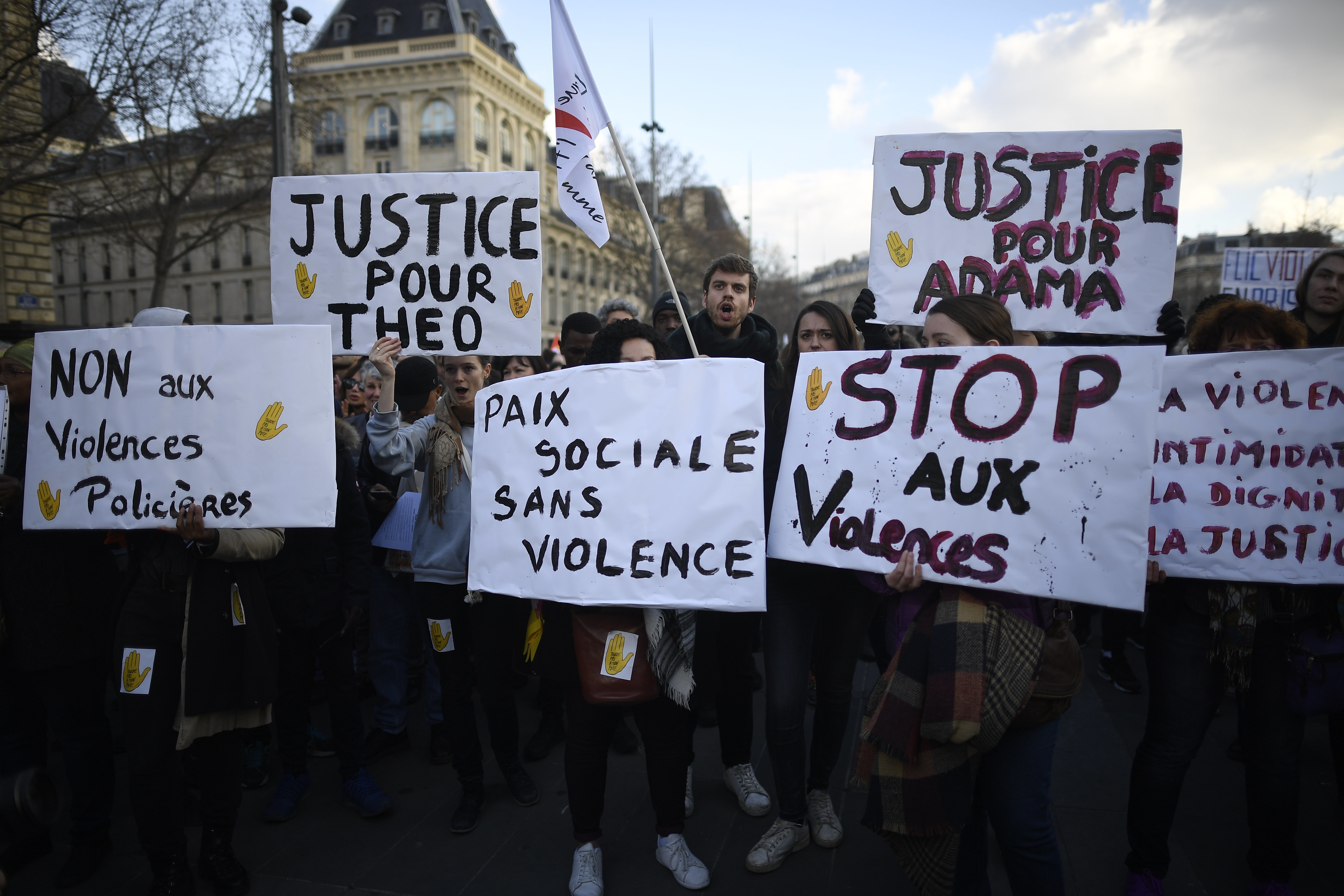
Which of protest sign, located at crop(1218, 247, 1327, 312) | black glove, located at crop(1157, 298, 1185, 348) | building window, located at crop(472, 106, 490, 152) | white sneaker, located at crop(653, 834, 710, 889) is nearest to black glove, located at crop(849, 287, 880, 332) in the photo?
black glove, located at crop(1157, 298, 1185, 348)

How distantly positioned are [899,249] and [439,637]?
8.81ft

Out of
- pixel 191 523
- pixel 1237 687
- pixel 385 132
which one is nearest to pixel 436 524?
pixel 191 523

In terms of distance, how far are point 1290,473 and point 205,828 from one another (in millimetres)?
4148

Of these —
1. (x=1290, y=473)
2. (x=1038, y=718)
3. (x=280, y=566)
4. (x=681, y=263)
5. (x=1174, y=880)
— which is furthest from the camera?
(x=681, y=263)

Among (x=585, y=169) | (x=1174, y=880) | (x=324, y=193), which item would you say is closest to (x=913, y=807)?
(x=1174, y=880)

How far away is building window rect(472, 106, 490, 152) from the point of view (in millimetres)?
48500

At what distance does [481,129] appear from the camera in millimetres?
49156

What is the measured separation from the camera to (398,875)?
10.4ft

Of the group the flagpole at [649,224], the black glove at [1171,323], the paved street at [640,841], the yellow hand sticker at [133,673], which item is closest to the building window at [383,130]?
the paved street at [640,841]

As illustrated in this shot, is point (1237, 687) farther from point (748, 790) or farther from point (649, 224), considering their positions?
point (649, 224)

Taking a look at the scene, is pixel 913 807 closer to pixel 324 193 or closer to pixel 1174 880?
pixel 1174 880

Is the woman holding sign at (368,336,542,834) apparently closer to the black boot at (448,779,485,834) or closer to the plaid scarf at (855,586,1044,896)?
the black boot at (448,779,485,834)

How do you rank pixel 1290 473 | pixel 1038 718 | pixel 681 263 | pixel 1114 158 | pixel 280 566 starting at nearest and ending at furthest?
pixel 1038 718, pixel 1290 473, pixel 1114 158, pixel 280 566, pixel 681 263

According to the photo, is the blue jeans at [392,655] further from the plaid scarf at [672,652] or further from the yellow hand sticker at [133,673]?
the plaid scarf at [672,652]
